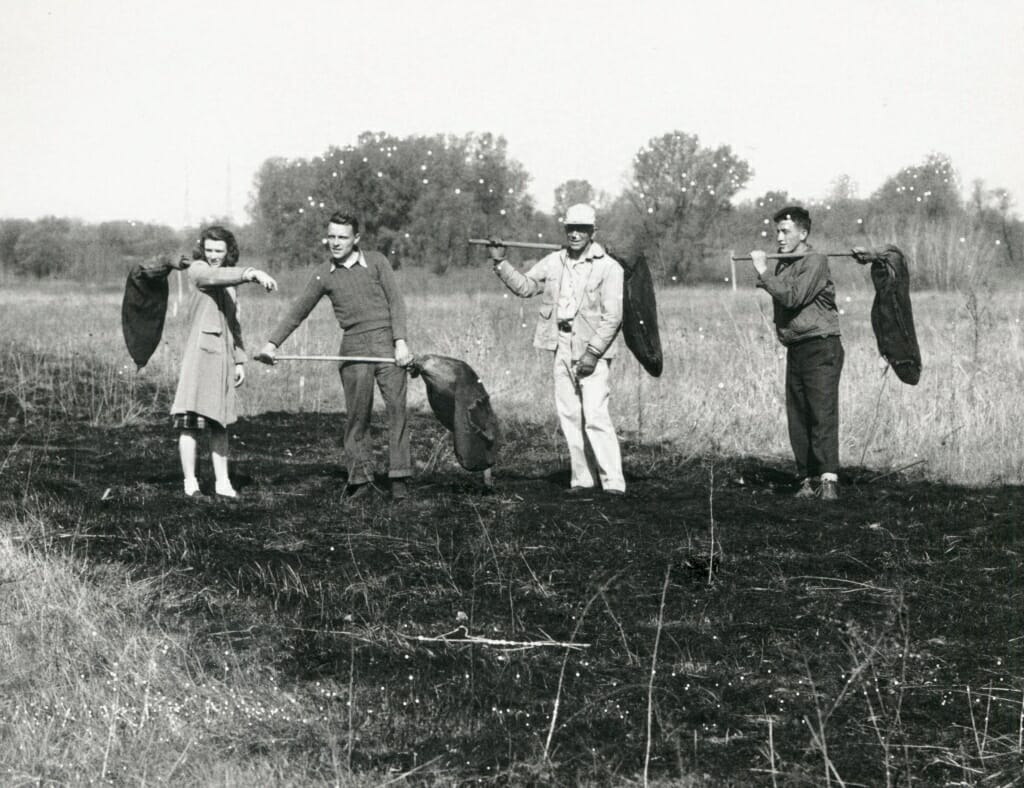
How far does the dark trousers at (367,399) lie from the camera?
24.4 feet

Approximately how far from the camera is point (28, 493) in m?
7.42

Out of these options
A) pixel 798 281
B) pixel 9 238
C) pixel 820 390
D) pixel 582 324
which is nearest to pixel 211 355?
pixel 582 324

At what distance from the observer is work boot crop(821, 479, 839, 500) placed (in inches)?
301

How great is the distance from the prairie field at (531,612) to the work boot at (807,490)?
21 centimetres

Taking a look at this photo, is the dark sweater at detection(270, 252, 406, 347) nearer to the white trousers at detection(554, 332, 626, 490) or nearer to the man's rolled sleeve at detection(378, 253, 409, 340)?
the man's rolled sleeve at detection(378, 253, 409, 340)

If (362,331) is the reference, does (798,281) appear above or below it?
above

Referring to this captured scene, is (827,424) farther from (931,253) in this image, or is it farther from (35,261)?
(35,261)

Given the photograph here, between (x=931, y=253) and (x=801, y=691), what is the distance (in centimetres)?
2028

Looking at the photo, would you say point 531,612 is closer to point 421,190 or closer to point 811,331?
point 811,331

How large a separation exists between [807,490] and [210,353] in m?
3.75

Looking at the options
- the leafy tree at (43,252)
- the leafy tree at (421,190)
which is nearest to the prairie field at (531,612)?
the leafy tree at (421,190)

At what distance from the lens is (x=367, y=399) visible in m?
7.46

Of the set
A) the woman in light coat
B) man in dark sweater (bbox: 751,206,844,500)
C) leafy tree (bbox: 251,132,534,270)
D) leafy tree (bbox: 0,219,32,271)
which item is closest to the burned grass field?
man in dark sweater (bbox: 751,206,844,500)

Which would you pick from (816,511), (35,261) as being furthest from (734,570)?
(35,261)
